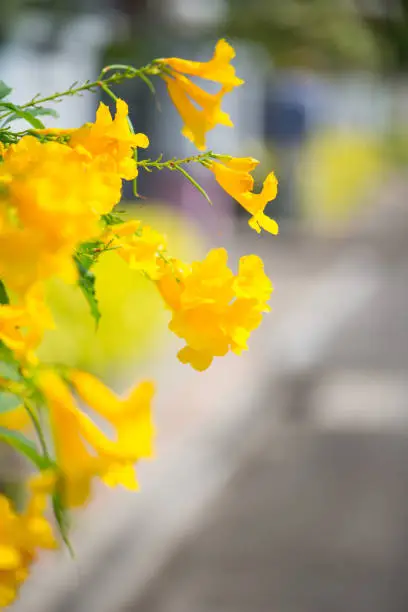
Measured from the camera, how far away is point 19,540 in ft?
3.02

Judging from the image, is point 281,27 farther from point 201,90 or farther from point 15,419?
point 201,90

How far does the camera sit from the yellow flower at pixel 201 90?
87 cm

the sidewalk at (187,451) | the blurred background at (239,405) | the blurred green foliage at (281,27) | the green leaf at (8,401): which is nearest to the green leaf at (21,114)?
the green leaf at (8,401)

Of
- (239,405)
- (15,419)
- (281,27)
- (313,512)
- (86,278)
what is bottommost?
(281,27)

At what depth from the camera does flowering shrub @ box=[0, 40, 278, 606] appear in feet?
2.13

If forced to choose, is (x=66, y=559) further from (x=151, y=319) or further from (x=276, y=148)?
(x=276, y=148)

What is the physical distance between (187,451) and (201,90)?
13.9 ft

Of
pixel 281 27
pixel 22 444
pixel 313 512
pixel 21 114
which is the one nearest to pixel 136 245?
pixel 21 114

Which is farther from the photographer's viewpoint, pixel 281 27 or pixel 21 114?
pixel 281 27

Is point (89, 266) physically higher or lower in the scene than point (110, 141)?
lower

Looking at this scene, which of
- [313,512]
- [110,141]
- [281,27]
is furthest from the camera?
[281,27]

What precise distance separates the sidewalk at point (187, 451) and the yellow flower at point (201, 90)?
37.5 inches

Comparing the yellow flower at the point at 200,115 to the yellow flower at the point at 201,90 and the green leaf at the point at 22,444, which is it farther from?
the green leaf at the point at 22,444

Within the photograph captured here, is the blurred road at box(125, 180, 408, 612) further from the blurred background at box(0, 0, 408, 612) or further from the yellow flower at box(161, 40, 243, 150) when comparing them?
the yellow flower at box(161, 40, 243, 150)
